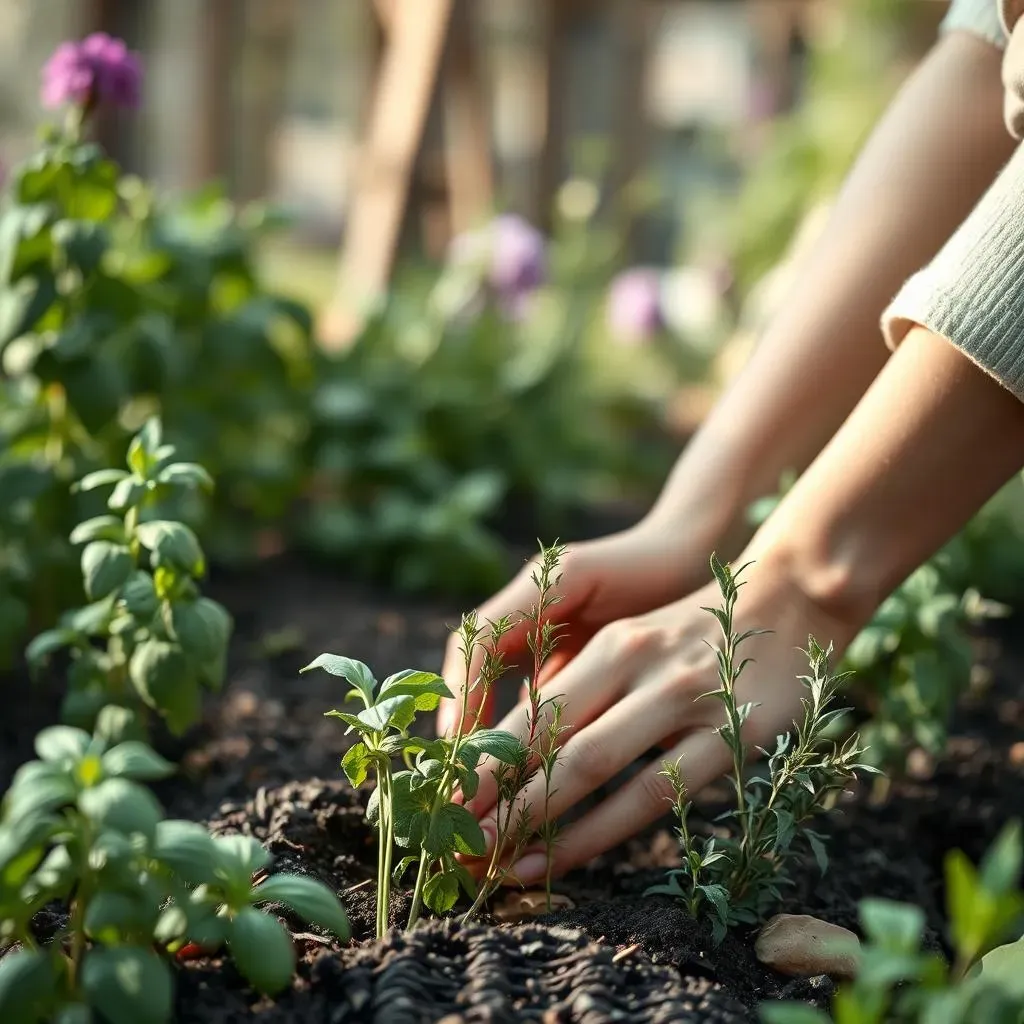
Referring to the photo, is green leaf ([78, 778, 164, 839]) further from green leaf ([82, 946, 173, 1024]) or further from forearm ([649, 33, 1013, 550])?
forearm ([649, 33, 1013, 550])

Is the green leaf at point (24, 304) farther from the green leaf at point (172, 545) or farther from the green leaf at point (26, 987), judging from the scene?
the green leaf at point (26, 987)

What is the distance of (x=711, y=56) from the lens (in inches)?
360

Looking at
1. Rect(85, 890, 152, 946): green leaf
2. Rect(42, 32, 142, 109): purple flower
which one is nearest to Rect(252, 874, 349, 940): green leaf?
Rect(85, 890, 152, 946): green leaf

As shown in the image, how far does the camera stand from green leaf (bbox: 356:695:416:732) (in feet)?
3.72

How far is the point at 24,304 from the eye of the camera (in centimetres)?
197

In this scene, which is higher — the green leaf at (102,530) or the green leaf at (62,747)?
the green leaf at (102,530)

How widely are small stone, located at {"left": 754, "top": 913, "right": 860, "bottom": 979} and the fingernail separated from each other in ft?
0.76

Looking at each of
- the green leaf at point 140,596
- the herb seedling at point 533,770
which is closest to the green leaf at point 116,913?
the herb seedling at point 533,770

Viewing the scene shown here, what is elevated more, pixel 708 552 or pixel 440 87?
pixel 440 87

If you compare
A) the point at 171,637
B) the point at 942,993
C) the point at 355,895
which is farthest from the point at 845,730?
the point at 942,993

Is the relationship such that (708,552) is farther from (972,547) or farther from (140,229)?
(140,229)

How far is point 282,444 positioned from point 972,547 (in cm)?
152

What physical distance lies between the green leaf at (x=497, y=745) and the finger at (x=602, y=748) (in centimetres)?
8

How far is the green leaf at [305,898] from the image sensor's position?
105 centimetres
